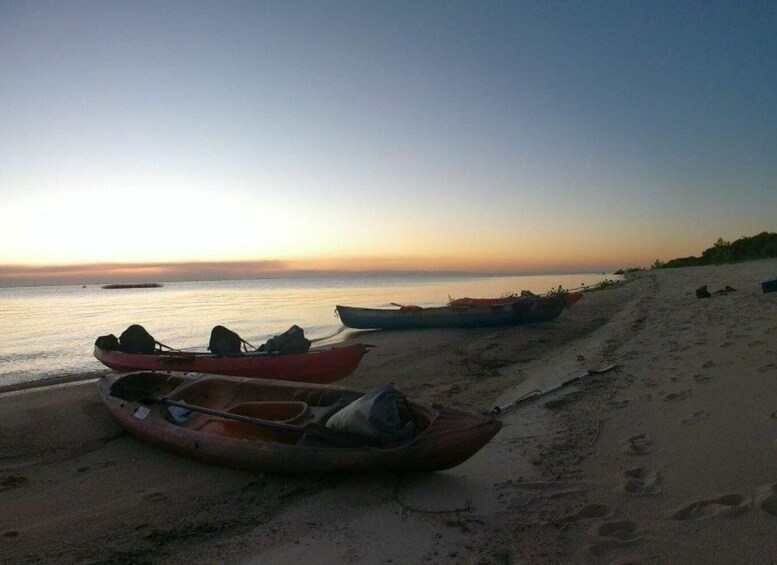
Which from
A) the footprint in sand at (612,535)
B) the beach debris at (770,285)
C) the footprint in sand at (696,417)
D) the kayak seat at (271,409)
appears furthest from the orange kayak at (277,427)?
the beach debris at (770,285)

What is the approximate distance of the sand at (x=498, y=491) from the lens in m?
3.39

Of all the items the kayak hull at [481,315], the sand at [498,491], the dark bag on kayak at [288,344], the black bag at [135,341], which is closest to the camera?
the sand at [498,491]

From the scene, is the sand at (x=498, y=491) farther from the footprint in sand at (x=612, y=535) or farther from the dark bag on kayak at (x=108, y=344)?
the dark bag on kayak at (x=108, y=344)

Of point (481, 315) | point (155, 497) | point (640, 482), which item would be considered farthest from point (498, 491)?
point (481, 315)

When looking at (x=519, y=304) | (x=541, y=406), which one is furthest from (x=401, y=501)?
(x=519, y=304)

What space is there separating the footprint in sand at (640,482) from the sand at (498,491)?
0.06ft

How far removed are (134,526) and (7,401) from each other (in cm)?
685

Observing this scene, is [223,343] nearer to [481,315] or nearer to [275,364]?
[275,364]

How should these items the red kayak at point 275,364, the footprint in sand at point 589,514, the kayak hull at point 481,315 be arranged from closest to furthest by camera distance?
the footprint in sand at point 589,514 → the red kayak at point 275,364 → the kayak hull at point 481,315

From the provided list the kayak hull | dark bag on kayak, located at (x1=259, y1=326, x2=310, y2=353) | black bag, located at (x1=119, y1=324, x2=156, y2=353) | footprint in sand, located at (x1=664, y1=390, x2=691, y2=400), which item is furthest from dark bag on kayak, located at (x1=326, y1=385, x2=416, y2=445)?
the kayak hull

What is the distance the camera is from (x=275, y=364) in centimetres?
943

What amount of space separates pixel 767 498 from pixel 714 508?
32 centimetres

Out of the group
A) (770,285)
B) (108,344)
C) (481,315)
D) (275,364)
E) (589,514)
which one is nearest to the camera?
(589,514)

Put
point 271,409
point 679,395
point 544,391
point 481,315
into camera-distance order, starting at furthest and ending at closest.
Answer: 1. point 481,315
2. point 544,391
3. point 271,409
4. point 679,395
